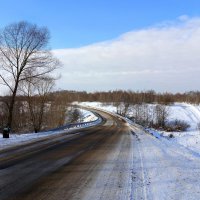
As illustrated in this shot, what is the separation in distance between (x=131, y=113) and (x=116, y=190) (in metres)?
93.4

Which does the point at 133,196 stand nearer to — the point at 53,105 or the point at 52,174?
the point at 52,174

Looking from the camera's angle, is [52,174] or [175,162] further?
[175,162]

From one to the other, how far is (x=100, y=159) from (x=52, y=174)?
3.91 meters

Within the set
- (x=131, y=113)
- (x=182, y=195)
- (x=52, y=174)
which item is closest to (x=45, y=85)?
(x=52, y=174)

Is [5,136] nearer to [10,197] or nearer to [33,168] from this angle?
[33,168]

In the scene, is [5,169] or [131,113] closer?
[5,169]

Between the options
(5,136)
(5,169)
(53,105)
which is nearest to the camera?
(5,169)

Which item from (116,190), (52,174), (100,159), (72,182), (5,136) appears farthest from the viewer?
(5,136)

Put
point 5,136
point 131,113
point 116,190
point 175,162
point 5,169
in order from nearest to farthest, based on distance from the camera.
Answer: point 116,190 → point 5,169 → point 175,162 → point 5,136 → point 131,113

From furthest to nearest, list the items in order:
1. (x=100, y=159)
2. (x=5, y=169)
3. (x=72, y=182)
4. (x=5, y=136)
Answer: (x=5, y=136)
(x=100, y=159)
(x=5, y=169)
(x=72, y=182)

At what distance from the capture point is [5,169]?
11062 millimetres

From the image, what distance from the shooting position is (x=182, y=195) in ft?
25.9

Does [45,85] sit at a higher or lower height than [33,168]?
higher

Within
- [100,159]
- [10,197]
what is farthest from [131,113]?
[10,197]
